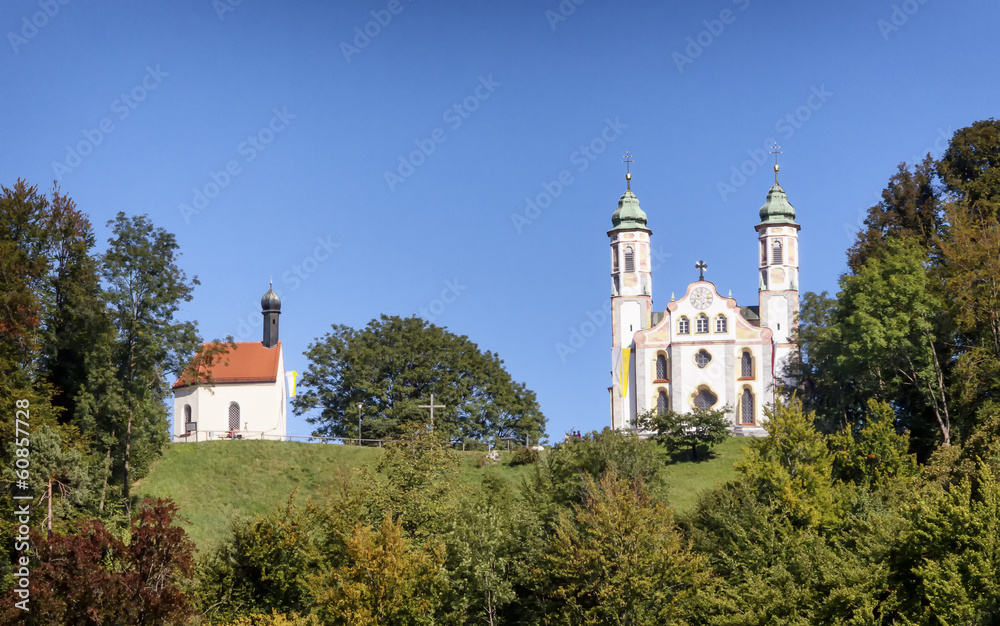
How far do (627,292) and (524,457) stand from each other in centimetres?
3197

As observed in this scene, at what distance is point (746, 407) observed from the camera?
8706cm

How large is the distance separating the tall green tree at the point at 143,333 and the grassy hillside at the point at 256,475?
3.05m

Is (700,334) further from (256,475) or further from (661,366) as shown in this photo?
(256,475)

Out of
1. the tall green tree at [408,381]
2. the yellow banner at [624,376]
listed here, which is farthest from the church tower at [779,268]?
the tall green tree at [408,381]

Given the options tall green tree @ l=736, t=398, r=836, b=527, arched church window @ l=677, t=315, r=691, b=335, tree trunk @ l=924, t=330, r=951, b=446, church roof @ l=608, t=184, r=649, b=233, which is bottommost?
tall green tree @ l=736, t=398, r=836, b=527

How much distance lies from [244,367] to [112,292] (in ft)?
91.7

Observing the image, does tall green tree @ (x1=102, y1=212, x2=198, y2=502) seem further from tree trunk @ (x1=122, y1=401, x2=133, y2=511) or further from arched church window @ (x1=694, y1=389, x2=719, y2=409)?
arched church window @ (x1=694, y1=389, x2=719, y2=409)

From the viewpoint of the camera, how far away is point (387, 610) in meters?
33.8

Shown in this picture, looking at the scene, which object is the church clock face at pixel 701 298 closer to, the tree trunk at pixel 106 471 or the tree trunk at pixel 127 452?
the tree trunk at pixel 127 452

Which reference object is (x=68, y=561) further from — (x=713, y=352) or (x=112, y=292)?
(x=713, y=352)

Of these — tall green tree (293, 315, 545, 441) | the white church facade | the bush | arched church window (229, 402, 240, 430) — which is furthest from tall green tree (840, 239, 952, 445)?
arched church window (229, 402, 240, 430)

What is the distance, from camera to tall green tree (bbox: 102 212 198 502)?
49094 millimetres

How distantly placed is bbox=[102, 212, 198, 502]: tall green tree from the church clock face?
46.2m

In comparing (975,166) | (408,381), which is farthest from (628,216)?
(975,166)
